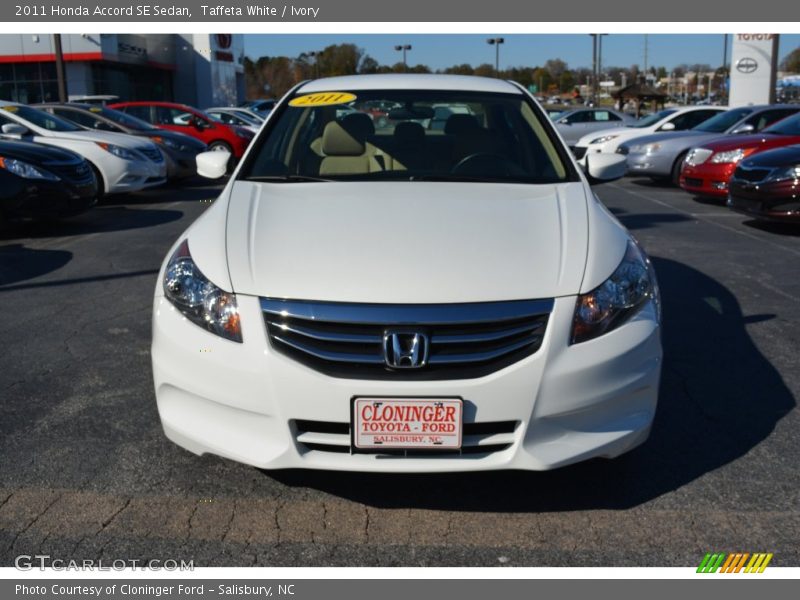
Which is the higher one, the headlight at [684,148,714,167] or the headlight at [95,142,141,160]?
the headlight at [95,142,141,160]

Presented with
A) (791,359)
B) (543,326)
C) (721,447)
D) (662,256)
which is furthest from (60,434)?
(662,256)

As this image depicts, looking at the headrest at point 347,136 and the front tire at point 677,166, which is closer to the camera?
the headrest at point 347,136

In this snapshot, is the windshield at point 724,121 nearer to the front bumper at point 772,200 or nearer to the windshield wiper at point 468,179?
the front bumper at point 772,200

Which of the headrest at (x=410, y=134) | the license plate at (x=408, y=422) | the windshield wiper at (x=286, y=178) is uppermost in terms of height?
the headrest at (x=410, y=134)

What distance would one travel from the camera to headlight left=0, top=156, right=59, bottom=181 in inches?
333

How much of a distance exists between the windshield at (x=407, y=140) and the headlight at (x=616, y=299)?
866mm

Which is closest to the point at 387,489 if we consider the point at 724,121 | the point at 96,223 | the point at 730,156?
the point at 96,223

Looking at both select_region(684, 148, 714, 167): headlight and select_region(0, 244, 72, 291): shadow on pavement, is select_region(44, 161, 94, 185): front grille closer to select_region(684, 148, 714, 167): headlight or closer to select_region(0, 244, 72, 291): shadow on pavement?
select_region(0, 244, 72, 291): shadow on pavement

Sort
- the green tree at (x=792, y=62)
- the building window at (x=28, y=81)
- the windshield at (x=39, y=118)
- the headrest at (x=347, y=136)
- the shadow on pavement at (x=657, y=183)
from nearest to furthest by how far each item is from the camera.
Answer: the headrest at (x=347, y=136)
the windshield at (x=39, y=118)
the shadow on pavement at (x=657, y=183)
the building window at (x=28, y=81)
the green tree at (x=792, y=62)

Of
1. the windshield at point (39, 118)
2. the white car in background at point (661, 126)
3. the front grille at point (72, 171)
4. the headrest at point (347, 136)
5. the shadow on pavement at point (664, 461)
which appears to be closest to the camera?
the shadow on pavement at point (664, 461)

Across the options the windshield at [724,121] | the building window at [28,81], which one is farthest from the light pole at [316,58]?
the windshield at [724,121]

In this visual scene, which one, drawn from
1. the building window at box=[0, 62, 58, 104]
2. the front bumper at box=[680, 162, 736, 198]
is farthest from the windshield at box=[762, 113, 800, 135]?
the building window at box=[0, 62, 58, 104]

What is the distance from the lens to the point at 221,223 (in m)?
3.38

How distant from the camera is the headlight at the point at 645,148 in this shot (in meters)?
14.2
